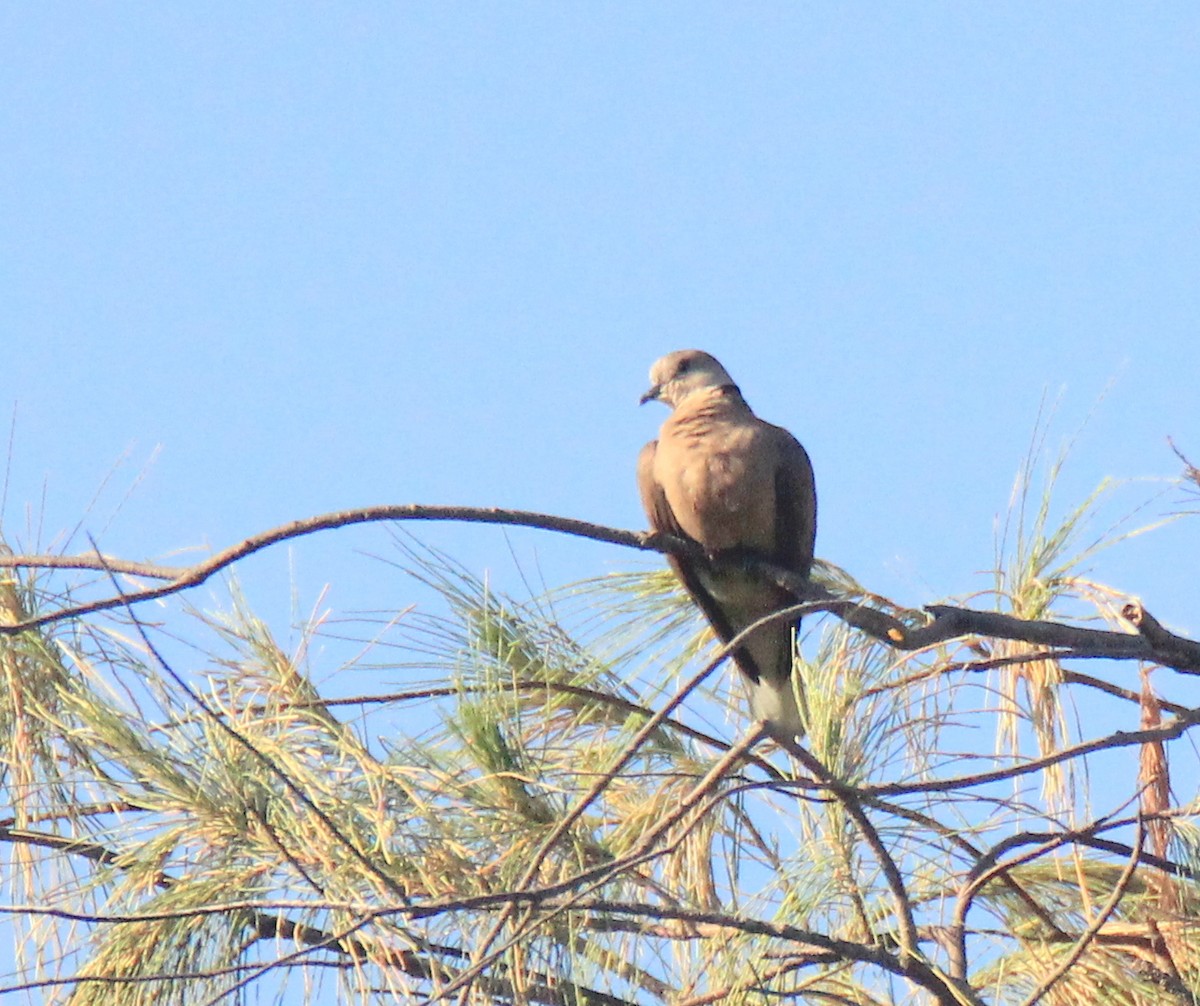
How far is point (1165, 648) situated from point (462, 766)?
3.17ft

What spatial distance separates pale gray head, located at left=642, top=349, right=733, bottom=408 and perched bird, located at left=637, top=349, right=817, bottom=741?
0.34 m

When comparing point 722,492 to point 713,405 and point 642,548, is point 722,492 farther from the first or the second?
point 642,548

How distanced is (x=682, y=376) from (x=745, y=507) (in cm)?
69

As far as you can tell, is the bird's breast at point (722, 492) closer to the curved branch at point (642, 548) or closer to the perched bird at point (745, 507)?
the perched bird at point (745, 507)

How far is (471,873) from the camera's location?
84.8 inches

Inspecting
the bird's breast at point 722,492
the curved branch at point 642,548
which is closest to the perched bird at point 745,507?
the bird's breast at point 722,492

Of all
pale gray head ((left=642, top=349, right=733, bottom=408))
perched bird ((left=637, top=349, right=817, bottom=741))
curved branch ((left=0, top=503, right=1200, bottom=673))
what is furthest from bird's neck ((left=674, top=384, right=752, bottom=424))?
curved branch ((left=0, top=503, right=1200, bottom=673))

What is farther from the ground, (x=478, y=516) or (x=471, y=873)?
(x=478, y=516)

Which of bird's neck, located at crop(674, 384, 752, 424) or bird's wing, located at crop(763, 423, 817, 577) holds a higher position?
bird's neck, located at crop(674, 384, 752, 424)

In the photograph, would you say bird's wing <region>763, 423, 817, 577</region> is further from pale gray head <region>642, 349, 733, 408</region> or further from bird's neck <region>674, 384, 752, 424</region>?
pale gray head <region>642, 349, 733, 408</region>

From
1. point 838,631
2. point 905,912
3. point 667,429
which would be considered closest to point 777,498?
point 667,429

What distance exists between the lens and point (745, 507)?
3.37 meters

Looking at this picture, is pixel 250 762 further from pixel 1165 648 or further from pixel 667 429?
pixel 667 429

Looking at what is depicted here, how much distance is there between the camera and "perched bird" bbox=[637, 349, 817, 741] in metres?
3.36
